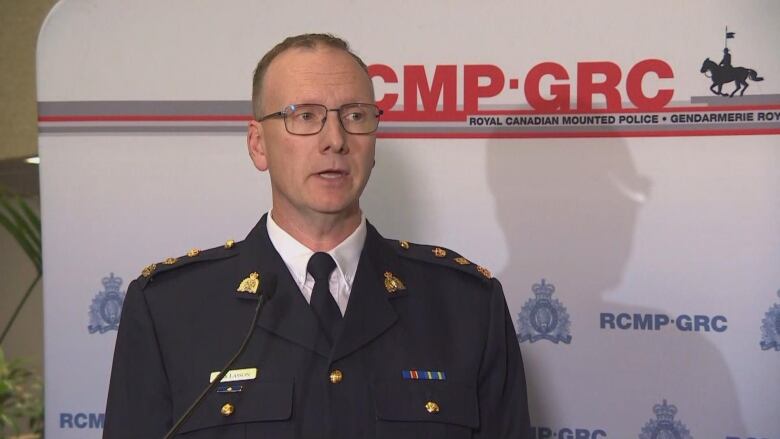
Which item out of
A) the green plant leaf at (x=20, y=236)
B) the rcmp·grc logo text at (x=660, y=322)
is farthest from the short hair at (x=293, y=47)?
the green plant leaf at (x=20, y=236)

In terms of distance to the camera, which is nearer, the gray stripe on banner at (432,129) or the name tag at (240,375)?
the name tag at (240,375)

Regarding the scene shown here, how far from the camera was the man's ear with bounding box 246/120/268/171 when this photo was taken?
1.83 meters

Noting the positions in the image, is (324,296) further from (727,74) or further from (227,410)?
(727,74)

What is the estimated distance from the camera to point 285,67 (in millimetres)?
1767

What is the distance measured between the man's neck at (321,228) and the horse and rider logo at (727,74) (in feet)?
3.59

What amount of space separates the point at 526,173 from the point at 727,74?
55 cm

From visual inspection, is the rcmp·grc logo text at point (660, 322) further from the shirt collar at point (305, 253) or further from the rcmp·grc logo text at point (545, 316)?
the shirt collar at point (305, 253)

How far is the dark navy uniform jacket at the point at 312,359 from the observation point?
1655 millimetres

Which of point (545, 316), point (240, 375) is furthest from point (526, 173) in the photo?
point (240, 375)

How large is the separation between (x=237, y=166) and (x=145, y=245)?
0.33m

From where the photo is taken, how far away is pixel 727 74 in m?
2.37

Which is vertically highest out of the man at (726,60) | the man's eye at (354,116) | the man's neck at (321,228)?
the man at (726,60)

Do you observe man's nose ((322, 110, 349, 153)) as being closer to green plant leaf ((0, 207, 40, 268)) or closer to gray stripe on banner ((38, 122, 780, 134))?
gray stripe on banner ((38, 122, 780, 134))

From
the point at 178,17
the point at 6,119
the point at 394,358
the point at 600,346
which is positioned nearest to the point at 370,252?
the point at 394,358
